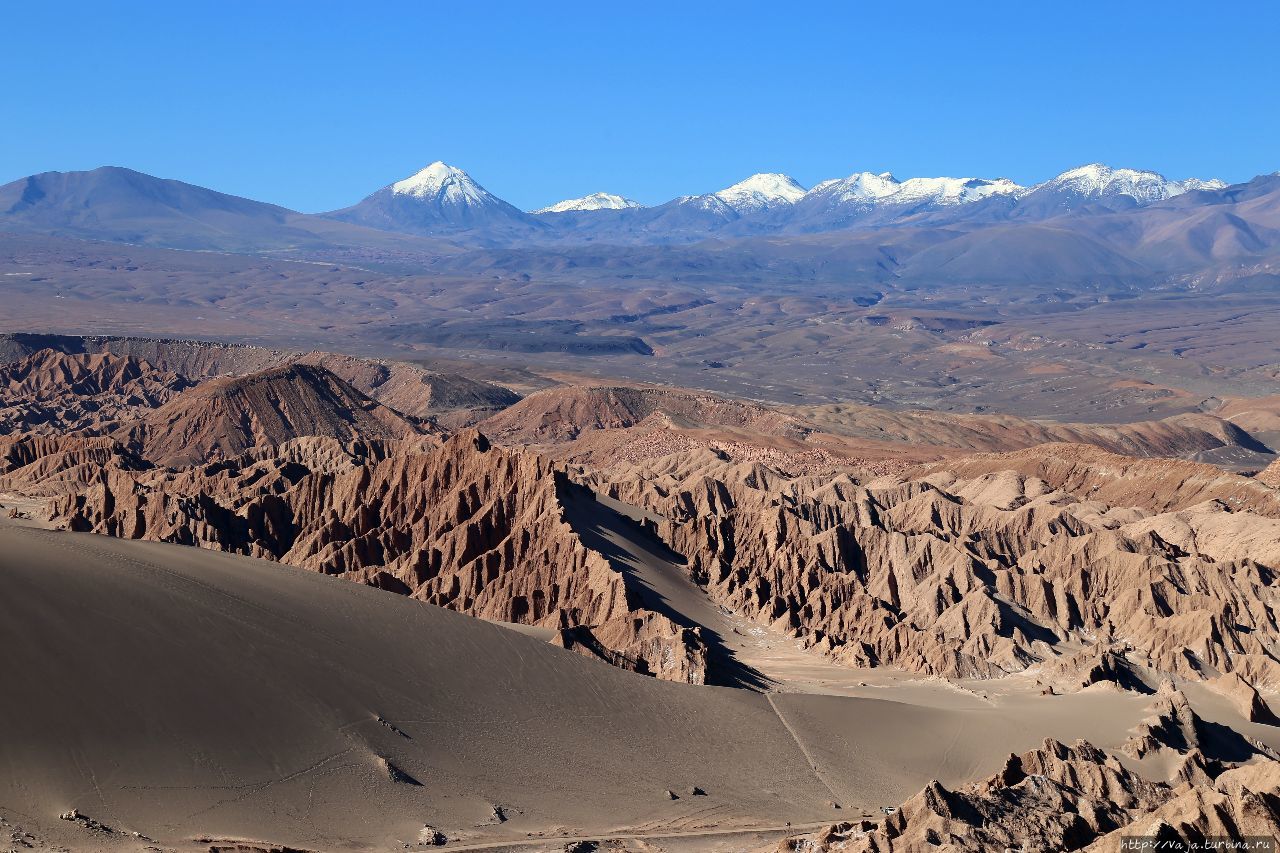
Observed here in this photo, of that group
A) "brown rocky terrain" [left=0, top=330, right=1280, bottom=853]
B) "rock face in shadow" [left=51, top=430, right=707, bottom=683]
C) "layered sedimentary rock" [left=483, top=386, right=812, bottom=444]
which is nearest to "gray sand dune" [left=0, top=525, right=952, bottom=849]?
"brown rocky terrain" [left=0, top=330, right=1280, bottom=853]

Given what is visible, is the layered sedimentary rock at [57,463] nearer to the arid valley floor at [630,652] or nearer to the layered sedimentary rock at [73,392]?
the arid valley floor at [630,652]

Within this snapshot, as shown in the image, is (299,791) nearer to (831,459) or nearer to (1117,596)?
(1117,596)

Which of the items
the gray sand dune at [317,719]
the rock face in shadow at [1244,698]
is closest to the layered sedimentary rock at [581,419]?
the rock face in shadow at [1244,698]

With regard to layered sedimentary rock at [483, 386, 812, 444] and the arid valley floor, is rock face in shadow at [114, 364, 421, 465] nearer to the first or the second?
the arid valley floor

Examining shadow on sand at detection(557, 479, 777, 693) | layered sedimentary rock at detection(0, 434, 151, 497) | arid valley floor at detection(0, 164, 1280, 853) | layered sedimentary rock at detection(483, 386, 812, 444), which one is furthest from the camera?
layered sedimentary rock at detection(483, 386, 812, 444)

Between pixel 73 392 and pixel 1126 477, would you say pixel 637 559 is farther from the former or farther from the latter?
pixel 73 392

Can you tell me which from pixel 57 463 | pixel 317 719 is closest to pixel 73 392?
pixel 57 463
